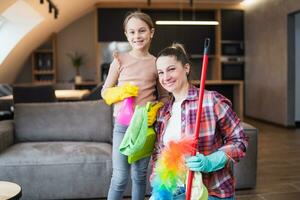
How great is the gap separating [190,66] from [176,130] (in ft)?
0.93

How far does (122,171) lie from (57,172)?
3.69 feet

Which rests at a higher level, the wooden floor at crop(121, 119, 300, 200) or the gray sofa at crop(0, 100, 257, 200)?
the gray sofa at crop(0, 100, 257, 200)

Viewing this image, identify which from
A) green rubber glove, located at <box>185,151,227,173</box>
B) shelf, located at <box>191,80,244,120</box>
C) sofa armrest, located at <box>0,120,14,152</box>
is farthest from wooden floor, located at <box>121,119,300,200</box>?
sofa armrest, located at <box>0,120,14,152</box>

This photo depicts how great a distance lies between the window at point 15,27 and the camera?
21.0 ft

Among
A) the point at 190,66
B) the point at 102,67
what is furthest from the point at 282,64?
the point at 190,66

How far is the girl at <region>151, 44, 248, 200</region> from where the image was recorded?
1.32 m

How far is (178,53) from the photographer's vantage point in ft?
4.75

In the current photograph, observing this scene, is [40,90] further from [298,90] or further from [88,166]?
[298,90]

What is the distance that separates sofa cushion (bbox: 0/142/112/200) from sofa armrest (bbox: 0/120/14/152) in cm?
12

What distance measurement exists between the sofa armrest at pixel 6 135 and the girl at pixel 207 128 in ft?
6.87

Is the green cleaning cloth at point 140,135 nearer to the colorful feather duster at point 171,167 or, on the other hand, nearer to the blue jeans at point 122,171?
the colorful feather duster at point 171,167

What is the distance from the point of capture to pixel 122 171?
6.61 ft

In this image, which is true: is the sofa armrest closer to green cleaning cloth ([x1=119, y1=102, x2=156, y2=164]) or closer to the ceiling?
green cleaning cloth ([x1=119, y1=102, x2=156, y2=164])

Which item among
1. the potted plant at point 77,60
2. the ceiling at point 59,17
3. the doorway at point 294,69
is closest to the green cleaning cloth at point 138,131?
the ceiling at point 59,17
